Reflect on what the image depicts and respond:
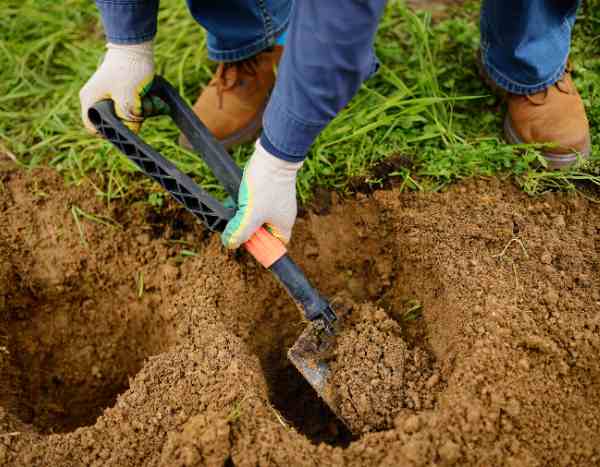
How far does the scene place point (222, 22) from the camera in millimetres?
2355

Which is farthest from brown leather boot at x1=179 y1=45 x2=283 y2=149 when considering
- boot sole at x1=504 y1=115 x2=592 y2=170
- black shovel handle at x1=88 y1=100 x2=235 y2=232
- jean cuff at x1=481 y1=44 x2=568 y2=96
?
boot sole at x1=504 y1=115 x2=592 y2=170

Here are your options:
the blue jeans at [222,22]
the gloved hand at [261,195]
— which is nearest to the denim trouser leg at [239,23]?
the blue jeans at [222,22]

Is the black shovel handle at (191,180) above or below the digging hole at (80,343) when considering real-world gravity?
above

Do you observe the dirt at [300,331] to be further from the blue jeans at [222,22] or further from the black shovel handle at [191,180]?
the blue jeans at [222,22]

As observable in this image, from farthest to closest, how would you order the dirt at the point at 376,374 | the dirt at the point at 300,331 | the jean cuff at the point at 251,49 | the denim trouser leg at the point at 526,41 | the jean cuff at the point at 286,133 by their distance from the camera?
the jean cuff at the point at 251,49 → the denim trouser leg at the point at 526,41 → the dirt at the point at 376,374 → the dirt at the point at 300,331 → the jean cuff at the point at 286,133

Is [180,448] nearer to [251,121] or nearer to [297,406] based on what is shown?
[297,406]

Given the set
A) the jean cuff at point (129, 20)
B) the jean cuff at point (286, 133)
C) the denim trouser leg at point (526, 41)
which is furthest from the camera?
the denim trouser leg at point (526, 41)

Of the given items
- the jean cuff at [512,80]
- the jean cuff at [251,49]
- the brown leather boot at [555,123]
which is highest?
the jean cuff at [251,49]

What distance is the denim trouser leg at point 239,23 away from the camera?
90.8 inches

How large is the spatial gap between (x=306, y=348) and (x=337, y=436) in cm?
34

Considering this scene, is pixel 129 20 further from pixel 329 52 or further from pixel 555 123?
pixel 555 123

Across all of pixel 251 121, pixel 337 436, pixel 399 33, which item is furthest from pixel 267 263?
pixel 399 33

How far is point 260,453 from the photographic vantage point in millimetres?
1751

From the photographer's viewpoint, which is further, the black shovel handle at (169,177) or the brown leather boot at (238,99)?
the brown leather boot at (238,99)
